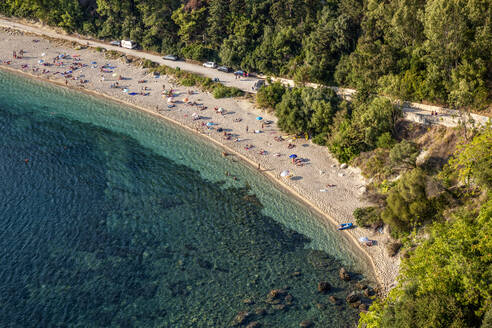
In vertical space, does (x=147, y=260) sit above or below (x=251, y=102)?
below

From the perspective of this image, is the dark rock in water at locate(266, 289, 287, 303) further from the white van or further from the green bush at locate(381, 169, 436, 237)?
A: the white van

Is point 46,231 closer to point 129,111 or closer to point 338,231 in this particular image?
point 129,111

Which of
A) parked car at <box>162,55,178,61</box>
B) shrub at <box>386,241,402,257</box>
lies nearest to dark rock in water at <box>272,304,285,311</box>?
shrub at <box>386,241,402,257</box>

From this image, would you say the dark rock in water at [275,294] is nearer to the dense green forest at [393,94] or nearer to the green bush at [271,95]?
the dense green forest at [393,94]

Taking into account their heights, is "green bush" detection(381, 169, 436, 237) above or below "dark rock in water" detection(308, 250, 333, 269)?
above

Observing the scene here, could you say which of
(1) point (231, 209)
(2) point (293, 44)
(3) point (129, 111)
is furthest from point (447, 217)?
(3) point (129, 111)

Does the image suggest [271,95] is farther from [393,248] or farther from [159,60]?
[393,248]
